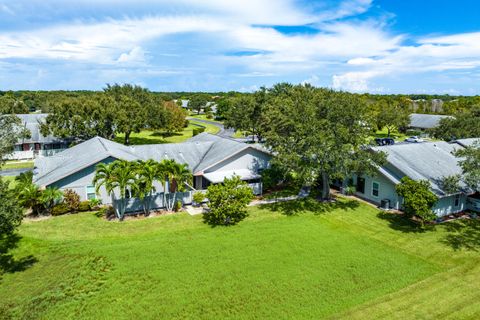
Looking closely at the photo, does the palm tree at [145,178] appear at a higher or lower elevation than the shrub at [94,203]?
higher

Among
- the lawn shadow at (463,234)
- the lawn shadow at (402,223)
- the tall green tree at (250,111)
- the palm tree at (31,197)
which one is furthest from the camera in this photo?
the tall green tree at (250,111)

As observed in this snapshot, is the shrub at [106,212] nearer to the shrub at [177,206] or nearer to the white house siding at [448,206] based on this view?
the shrub at [177,206]

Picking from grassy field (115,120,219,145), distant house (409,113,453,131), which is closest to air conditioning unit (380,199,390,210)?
grassy field (115,120,219,145)

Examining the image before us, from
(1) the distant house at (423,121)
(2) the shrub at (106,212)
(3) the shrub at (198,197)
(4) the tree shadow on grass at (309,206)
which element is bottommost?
(4) the tree shadow on grass at (309,206)

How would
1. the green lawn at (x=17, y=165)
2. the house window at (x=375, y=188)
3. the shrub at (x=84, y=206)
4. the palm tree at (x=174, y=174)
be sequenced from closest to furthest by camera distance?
the palm tree at (x=174, y=174), the shrub at (x=84, y=206), the house window at (x=375, y=188), the green lawn at (x=17, y=165)

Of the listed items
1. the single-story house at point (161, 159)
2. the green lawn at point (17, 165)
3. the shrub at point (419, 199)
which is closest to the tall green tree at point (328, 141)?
the shrub at point (419, 199)

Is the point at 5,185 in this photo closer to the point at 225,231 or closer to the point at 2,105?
the point at 225,231

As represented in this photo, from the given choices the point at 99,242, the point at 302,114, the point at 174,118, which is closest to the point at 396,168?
the point at 302,114

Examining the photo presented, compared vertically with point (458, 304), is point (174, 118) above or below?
above
